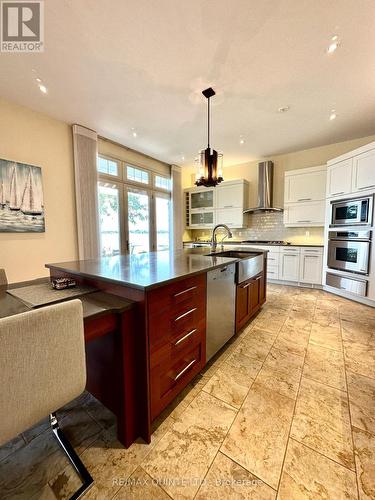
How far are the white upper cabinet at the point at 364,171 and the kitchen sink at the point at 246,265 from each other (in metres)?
2.07

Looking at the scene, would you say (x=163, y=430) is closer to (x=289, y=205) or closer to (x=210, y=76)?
(x=210, y=76)

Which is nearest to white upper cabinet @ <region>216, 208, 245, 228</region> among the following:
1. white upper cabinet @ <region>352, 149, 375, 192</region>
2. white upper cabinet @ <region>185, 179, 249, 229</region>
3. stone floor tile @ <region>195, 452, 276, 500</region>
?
white upper cabinet @ <region>185, 179, 249, 229</region>

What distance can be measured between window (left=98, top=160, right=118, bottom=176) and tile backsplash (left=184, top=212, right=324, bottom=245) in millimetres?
3322

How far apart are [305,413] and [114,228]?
4025 millimetres

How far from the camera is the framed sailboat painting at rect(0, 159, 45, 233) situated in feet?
8.87

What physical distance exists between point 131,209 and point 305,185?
376 centimetres

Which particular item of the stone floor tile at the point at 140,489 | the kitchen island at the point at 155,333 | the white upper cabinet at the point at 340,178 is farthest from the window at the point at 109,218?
the white upper cabinet at the point at 340,178

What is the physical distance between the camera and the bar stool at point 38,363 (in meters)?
0.65

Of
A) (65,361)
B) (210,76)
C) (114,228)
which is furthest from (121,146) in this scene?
(65,361)

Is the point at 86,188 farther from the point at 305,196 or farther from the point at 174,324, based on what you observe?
the point at 305,196

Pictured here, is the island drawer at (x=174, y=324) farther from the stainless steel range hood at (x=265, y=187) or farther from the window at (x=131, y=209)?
the stainless steel range hood at (x=265, y=187)

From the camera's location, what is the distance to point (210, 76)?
90.3 inches

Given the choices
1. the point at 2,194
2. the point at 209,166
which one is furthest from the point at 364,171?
the point at 2,194

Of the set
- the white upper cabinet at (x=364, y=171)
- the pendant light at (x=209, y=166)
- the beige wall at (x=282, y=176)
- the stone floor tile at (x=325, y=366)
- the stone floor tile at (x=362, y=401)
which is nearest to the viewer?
the stone floor tile at (x=362, y=401)
